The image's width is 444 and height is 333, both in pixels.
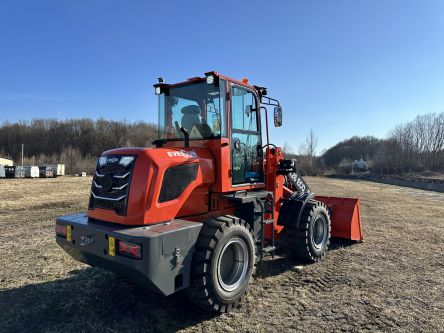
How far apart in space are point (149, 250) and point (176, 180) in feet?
3.51

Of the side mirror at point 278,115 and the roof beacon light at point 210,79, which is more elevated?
the roof beacon light at point 210,79

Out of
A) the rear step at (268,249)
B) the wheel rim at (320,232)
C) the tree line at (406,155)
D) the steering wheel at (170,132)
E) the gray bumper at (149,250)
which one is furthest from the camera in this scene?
the tree line at (406,155)

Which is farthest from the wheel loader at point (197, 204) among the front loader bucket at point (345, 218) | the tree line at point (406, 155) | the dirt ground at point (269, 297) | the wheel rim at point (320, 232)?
the tree line at point (406, 155)

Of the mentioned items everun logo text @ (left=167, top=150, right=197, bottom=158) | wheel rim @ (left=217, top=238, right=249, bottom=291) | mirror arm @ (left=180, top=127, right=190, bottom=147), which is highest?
mirror arm @ (left=180, top=127, right=190, bottom=147)

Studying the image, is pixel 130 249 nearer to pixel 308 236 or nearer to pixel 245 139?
pixel 245 139

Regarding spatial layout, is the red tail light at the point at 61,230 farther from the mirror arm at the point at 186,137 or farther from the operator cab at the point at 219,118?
the mirror arm at the point at 186,137

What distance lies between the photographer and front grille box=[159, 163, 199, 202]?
419 centimetres

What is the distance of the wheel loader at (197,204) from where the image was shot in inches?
152

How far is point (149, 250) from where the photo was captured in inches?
140

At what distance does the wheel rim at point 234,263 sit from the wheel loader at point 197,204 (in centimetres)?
1

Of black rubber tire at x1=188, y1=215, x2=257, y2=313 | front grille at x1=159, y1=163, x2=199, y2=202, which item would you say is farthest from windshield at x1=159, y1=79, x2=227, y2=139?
black rubber tire at x1=188, y1=215, x2=257, y2=313

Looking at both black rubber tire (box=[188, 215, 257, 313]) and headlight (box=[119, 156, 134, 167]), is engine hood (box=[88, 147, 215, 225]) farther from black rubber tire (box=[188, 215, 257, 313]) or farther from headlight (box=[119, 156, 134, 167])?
black rubber tire (box=[188, 215, 257, 313])

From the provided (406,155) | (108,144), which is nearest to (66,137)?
(108,144)

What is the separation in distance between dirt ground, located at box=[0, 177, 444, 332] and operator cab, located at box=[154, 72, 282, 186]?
6.10 ft
